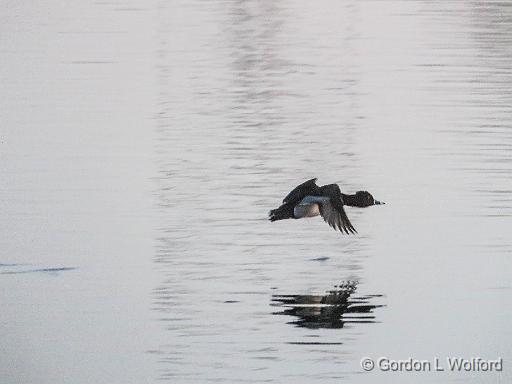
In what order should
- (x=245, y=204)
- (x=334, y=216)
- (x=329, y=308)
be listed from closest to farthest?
(x=329, y=308), (x=334, y=216), (x=245, y=204)

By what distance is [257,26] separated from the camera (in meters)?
18.3

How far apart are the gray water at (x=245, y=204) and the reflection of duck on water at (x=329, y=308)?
16mm

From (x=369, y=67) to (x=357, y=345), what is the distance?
829 cm

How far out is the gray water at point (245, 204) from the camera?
7.09 meters

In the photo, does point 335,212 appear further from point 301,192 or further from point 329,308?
point 329,308

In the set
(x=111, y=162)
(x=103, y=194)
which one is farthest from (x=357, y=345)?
(x=111, y=162)

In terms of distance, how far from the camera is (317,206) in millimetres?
8602

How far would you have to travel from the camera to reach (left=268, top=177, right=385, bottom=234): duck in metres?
8.51

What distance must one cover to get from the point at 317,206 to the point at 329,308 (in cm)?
119

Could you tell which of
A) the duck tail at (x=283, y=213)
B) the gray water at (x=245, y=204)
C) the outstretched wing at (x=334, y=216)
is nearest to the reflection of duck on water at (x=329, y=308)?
the gray water at (x=245, y=204)

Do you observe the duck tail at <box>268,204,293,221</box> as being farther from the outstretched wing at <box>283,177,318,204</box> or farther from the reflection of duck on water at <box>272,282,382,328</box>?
the reflection of duck on water at <box>272,282,382,328</box>

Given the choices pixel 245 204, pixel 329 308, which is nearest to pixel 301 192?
pixel 245 204

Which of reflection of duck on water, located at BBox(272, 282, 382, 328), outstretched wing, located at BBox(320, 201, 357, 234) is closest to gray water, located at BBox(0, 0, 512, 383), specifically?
reflection of duck on water, located at BBox(272, 282, 382, 328)

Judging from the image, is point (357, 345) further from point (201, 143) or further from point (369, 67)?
point (369, 67)
